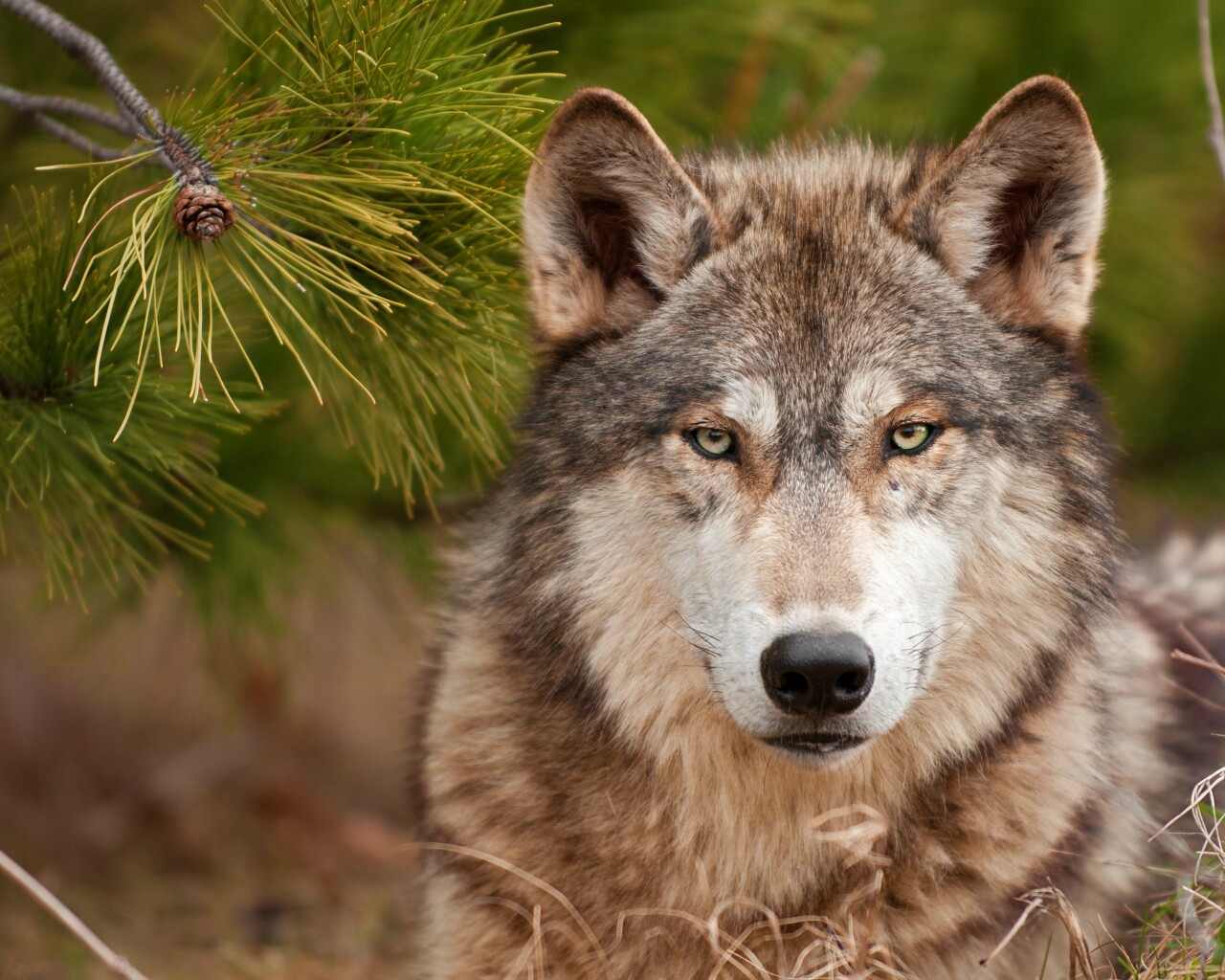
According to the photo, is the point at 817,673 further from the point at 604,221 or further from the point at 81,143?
the point at 81,143

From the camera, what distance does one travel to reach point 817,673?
8.41 feet

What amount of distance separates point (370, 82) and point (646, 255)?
0.76m

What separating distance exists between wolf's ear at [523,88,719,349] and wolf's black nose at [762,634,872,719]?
103cm

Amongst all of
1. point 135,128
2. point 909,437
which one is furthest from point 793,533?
point 135,128

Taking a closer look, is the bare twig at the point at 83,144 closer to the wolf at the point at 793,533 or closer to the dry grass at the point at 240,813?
the wolf at the point at 793,533

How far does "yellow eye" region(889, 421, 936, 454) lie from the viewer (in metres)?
2.95

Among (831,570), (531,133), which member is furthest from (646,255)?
(831,570)

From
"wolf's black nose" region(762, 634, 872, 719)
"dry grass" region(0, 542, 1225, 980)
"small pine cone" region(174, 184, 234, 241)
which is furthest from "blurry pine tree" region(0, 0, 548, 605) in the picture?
"dry grass" region(0, 542, 1225, 980)

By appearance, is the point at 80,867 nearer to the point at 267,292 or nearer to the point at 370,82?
the point at 267,292

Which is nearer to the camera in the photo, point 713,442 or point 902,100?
point 713,442

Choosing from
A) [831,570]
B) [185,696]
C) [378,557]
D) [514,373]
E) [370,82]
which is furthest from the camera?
[185,696]

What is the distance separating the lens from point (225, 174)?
8.92 feet

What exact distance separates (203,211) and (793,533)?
134cm

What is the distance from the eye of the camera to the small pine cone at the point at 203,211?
8.66 ft
